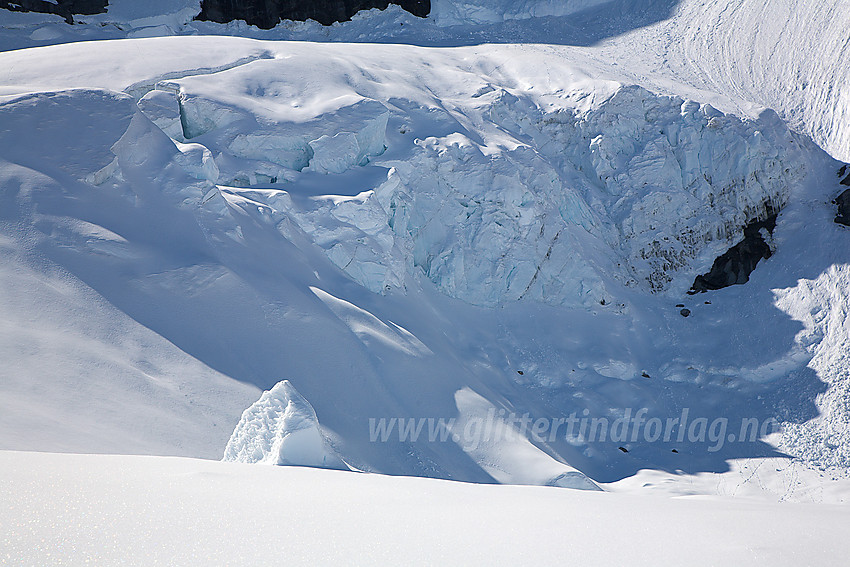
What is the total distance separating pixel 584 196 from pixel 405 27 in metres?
11.1

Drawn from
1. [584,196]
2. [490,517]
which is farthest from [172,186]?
[584,196]

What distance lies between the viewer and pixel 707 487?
10.8m

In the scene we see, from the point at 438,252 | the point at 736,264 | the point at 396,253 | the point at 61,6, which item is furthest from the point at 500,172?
the point at 61,6

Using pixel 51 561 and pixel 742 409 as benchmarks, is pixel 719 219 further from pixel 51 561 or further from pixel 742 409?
pixel 51 561

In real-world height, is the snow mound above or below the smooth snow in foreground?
above

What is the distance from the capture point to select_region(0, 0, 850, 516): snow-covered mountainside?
7500 millimetres

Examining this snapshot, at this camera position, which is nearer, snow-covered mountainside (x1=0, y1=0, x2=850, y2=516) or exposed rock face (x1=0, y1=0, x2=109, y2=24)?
snow-covered mountainside (x1=0, y1=0, x2=850, y2=516)

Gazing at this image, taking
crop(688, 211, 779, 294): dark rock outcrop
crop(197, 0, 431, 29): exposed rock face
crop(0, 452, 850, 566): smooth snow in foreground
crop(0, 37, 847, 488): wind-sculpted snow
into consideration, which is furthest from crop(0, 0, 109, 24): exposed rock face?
crop(0, 452, 850, 566): smooth snow in foreground

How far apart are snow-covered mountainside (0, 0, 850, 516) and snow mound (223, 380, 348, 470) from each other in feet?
0.08

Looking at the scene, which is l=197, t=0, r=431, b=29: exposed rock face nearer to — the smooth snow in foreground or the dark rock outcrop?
the dark rock outcrop

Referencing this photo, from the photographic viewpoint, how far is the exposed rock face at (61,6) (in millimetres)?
21911

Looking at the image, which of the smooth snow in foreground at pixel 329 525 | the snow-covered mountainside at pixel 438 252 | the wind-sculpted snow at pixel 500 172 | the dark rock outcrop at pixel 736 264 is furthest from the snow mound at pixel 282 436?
the dark rock outcrop at pixel 736 264

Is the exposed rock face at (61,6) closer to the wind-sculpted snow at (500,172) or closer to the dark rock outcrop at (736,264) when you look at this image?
the wind-sculpted snow at (500,172)

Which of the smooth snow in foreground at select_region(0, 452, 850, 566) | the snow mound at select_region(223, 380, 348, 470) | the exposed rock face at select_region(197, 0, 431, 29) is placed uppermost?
the exposed rock face at select_region(197, 0, 431, 29)
